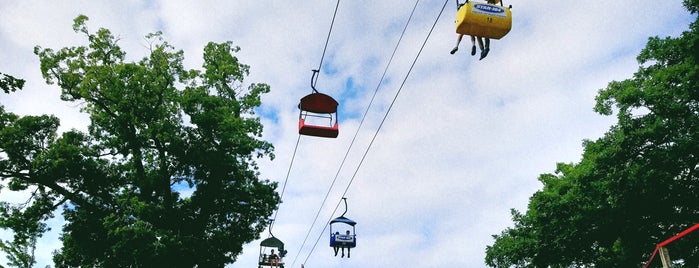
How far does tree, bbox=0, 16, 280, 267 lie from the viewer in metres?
19.3

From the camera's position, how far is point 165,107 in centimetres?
2117

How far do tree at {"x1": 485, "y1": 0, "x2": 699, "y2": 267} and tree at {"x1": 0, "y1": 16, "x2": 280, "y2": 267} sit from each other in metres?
15.2

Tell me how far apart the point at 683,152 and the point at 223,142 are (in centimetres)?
1951

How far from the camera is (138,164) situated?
20906mm

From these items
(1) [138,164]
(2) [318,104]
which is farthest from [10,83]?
(1) [138,164]

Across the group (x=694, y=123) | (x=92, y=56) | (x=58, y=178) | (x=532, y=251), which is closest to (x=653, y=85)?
(x=694, y=123)

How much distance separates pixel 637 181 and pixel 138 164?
21.7m

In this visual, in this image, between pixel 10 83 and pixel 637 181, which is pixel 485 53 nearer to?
pixel 10 83

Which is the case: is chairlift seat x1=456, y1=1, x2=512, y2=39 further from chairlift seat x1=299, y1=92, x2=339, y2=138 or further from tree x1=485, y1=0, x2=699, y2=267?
tree x1=485, y1=0, x2=699, y2=267

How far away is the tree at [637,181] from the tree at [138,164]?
15221mm

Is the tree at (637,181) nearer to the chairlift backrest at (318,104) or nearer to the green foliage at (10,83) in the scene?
the chairlift backrest at (318,104)

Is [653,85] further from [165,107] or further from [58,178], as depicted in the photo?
[58,178]

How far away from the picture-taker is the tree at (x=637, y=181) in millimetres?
17359

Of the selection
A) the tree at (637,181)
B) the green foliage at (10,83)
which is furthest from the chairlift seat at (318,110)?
the tree at (637,181)
